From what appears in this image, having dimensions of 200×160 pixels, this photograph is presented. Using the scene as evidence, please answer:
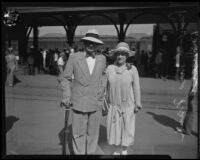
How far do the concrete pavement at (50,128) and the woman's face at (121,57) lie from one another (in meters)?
0.37

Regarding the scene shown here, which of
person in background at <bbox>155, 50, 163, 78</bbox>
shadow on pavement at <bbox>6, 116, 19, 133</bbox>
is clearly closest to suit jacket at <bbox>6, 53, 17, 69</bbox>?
shadow on pavement at <bbox>6, 116, 19, 133</bbox>

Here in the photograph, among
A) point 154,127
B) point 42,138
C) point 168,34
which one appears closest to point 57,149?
point 42,138

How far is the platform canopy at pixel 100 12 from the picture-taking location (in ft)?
14.2

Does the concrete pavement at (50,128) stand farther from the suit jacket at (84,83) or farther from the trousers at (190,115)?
the suit jacket at (84,83)

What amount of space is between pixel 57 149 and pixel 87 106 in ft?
2.63

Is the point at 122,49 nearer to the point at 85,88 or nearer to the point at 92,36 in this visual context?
the point at 92,36

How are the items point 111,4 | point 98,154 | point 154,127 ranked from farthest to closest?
point 154,127
point 98,154
point 111,4

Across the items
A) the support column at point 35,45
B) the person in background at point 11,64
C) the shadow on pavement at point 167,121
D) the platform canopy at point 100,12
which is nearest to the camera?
the platform canopy at point 100,12

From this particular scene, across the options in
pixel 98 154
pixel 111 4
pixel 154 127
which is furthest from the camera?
pixel 154 127

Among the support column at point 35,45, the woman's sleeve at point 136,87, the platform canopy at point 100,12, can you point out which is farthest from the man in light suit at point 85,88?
the support column at point 35,45

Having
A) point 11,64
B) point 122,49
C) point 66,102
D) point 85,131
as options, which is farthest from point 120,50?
point 11,64

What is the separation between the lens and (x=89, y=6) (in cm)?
436

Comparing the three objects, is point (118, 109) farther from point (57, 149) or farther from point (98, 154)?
point (57, 149)

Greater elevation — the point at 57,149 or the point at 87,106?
the point at 87,106
